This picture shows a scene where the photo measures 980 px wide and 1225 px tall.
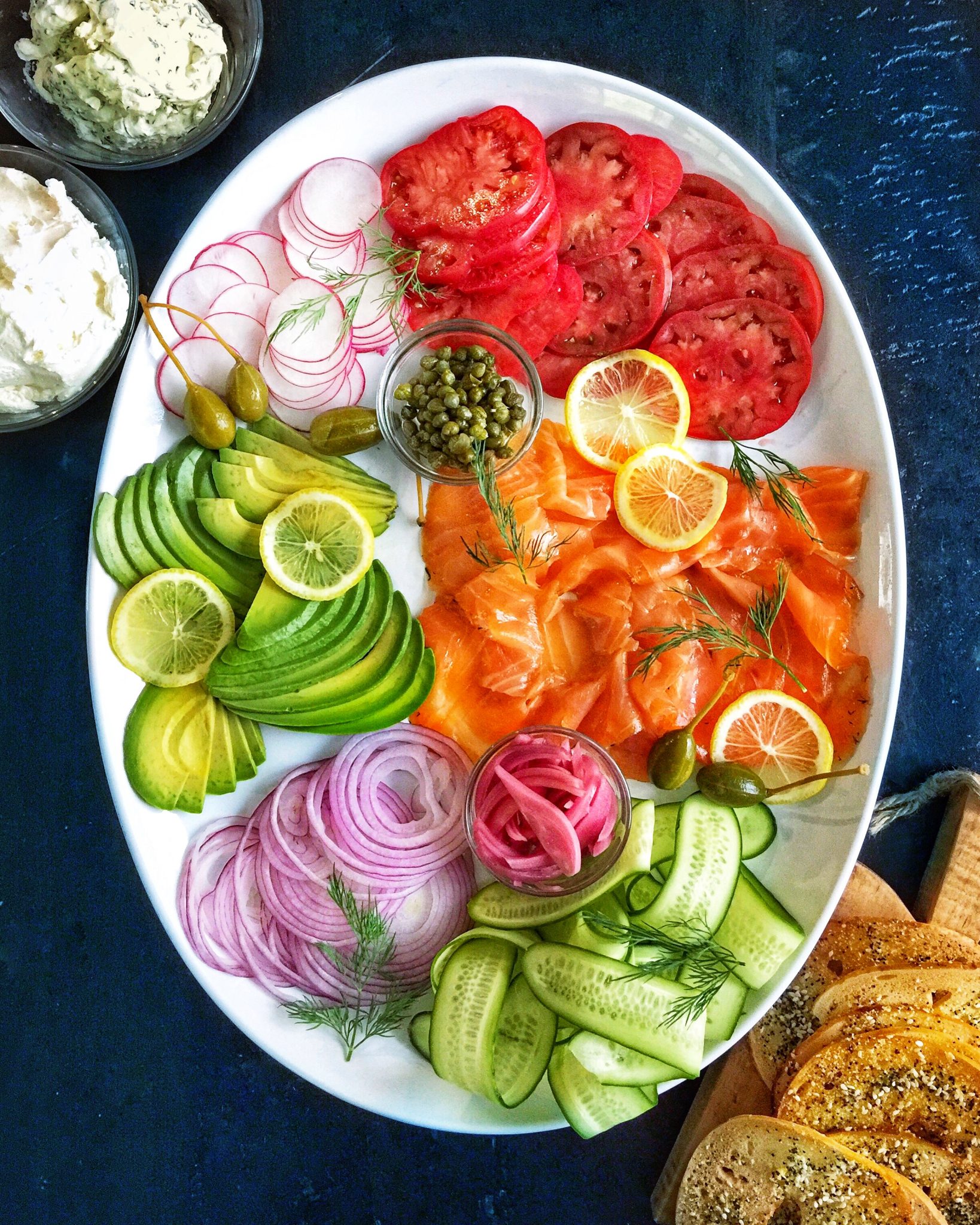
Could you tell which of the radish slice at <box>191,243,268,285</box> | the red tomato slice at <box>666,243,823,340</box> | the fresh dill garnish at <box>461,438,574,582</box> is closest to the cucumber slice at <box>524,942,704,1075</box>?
the fresh dill garnish at <box>461,438,574,582</box>

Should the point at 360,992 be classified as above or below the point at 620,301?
below

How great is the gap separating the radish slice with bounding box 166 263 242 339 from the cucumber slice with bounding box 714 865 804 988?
2.06 m

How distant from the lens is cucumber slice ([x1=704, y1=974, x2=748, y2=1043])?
2436 mm

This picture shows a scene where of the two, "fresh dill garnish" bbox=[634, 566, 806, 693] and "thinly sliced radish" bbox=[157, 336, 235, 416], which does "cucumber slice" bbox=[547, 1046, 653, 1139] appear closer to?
"fresh dill garnish" bbox=[634, 566, 806, 693]

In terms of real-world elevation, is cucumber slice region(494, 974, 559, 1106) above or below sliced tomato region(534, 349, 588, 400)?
below

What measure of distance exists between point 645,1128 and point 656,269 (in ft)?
7.98

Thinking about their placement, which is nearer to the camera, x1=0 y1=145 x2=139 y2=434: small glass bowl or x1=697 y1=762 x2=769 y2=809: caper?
x1=697 y1=762 x2=769 y2=809: caper

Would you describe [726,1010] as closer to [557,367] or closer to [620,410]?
[620,410]

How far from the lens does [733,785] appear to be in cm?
243

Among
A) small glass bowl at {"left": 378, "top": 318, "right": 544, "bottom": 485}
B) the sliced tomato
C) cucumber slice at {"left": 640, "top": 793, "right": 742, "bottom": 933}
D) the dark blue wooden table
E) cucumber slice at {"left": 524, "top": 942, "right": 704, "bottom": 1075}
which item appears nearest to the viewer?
cucumber slice at {"left": 524, "top": 942, "right": 704, "bottom": 1075}

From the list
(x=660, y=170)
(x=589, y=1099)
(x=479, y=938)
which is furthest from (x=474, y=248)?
(x=589, y=1099)

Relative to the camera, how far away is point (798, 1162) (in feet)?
7.92

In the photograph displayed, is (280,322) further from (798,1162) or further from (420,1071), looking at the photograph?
(798,1162)

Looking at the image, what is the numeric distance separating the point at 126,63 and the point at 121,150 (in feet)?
0.87
